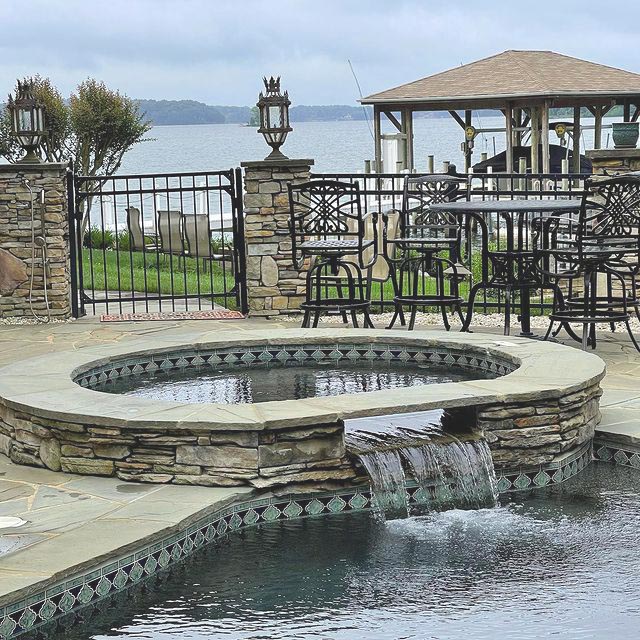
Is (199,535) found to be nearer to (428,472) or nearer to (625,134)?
(428,472)

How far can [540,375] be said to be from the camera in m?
5.43

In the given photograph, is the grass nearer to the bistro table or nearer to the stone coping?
the bistro table

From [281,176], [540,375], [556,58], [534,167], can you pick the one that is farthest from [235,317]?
[556,58]

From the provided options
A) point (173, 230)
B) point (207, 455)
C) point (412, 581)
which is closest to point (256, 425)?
point (207, 455)

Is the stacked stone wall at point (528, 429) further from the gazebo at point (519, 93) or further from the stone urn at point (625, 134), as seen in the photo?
the gazebo at point (519, 93)

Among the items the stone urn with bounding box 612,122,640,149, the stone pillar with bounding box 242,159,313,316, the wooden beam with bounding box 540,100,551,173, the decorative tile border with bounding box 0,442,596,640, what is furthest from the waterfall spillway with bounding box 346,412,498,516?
the wooden beam with bounding box 540,100,551,173

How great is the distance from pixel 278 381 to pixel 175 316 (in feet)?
11.4

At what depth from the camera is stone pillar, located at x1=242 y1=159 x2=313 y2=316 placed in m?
9.62

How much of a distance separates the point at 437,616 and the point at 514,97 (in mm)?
17887

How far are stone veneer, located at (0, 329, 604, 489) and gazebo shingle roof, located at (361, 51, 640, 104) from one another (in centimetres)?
1550

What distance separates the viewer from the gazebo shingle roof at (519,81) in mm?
20625

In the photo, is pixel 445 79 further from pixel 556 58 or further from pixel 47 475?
pixel 47 475

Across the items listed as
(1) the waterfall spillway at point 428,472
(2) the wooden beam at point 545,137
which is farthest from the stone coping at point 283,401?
(2) the wooden beam at point 545,137

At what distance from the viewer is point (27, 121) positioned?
9633 millimetres
